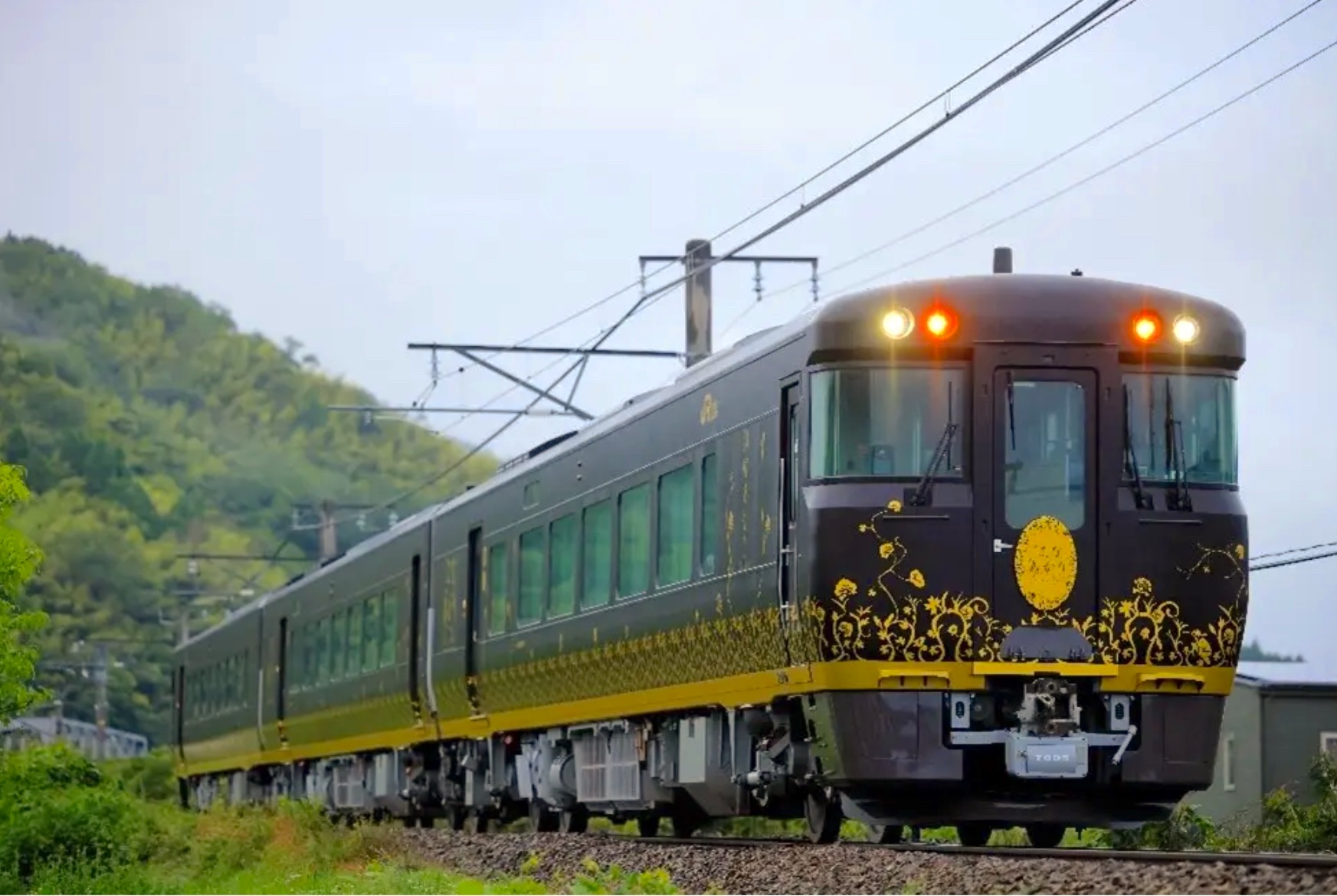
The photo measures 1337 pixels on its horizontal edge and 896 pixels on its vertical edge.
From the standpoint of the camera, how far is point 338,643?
32094mm

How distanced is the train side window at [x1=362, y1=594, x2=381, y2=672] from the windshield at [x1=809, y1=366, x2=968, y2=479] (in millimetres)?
15339

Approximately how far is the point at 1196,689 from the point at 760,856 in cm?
264

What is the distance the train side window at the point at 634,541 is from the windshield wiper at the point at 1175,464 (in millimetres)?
4680

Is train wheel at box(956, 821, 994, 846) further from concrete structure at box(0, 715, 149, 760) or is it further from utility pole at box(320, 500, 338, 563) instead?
concrete structure at box(0, 715, 149, 760)

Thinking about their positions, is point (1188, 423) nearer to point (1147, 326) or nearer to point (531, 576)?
point (1147, 326)

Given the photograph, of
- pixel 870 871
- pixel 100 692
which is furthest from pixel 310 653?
pixel 100 692

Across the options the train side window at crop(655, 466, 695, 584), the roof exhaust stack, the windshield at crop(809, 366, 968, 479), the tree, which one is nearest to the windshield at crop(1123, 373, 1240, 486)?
the windshield at crop(809, 366, 968, 479)

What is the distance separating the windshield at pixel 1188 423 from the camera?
558 inches

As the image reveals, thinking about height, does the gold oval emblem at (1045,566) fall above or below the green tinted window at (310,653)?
below

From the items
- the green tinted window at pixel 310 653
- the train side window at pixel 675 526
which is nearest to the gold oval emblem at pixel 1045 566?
the train side window at pixel 675 526

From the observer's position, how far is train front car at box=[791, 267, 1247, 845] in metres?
13.8

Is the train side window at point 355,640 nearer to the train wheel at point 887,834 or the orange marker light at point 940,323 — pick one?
the train wheel at point 887,834

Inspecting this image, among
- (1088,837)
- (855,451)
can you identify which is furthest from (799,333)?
(1088,837)

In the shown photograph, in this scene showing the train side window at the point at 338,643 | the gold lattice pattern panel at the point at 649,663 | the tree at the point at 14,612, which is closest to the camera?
the gold lattice pattern panel at the point at 649,663
